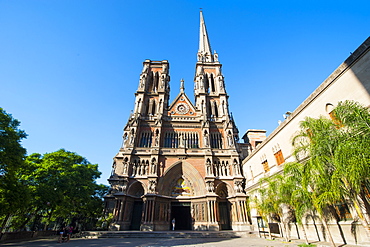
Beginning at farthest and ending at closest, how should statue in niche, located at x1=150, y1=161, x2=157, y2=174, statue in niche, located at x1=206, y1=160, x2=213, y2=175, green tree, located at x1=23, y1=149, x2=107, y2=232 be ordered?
statue in niche, located at x1=206, y1=160, x2=213, y2=175 → statue in niche, located at x1=150, y1=161, x2=157, y2=174 → green tree, located at x1=23, y1=149, x2=107, y2=232

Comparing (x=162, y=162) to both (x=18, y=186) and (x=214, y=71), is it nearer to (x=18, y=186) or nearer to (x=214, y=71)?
(x=18, y=186)

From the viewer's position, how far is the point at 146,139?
82.2ft

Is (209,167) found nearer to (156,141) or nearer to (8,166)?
(156,141)

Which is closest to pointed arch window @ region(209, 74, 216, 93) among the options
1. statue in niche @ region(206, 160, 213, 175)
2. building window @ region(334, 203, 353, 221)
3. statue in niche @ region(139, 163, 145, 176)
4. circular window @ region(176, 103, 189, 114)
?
circular window @ region(176, 103, 189, 114)

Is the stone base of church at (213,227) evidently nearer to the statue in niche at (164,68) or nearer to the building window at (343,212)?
the building window at (343,212)

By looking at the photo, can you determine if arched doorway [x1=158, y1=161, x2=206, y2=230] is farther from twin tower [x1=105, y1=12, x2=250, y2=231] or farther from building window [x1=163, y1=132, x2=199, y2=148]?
building window [x1=163, y1=132, x2=199, y2=148]

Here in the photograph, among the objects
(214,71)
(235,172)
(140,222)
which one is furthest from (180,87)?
(140,222)

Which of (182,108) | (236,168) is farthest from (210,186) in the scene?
(182,108)

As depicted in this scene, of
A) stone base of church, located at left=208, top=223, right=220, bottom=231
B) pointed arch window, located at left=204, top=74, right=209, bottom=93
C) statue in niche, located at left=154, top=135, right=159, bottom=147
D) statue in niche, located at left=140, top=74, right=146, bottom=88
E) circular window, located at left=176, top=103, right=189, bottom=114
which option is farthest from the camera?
pointed arch window, located at left=204, top=74, right=209, bottom=93

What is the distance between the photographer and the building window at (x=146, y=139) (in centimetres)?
2468

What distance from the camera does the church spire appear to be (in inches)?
1500

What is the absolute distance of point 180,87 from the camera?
31484 millimetres

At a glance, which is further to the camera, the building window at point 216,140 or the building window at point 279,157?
the building window at point 216,140

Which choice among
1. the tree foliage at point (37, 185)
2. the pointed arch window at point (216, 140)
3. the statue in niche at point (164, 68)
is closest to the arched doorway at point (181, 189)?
the pointed arch window at point (216, 140)
